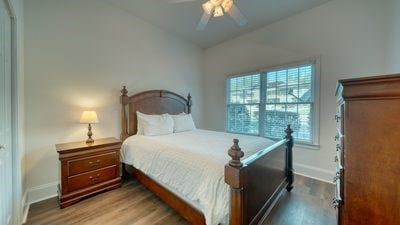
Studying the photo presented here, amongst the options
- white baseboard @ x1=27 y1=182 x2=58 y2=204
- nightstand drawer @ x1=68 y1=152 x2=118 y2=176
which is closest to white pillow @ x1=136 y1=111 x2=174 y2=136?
nightstand drawer @ x1=68 y1=152 x2=118 y2=176

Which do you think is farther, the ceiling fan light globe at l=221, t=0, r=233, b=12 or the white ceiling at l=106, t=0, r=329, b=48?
the white ceiling at l=106, t=0, r=329, b=48

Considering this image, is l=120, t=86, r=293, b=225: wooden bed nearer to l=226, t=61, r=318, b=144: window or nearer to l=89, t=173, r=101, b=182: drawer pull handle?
l=89, t=173, r=101, b=182: drawer pull handle

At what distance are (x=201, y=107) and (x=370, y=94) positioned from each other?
415cm

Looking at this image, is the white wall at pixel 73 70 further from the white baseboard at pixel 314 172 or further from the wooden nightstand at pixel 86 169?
the white baseboard at pixel 314 172

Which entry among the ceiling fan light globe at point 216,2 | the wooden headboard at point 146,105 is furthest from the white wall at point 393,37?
the wooden headboard at point 146,105

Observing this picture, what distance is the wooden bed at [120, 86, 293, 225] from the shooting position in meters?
1.46

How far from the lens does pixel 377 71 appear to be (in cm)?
264

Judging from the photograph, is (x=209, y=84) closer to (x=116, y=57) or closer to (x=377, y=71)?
(x=116, y=57)

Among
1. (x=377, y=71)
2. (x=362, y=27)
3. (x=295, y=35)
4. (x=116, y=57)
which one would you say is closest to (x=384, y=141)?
(x=377, y=71)

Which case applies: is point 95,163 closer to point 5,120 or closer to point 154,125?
point 154,125

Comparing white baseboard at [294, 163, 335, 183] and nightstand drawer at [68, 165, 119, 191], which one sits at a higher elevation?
nightstand drawer at [68, 165, 119, 191]

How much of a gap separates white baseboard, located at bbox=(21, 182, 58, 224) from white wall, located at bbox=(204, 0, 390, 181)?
401 cm

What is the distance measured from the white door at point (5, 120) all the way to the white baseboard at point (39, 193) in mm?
769

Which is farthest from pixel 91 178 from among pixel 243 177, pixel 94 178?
pixel 243 177
